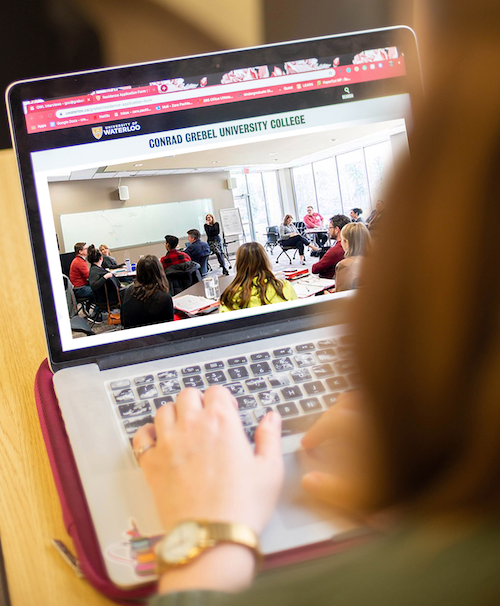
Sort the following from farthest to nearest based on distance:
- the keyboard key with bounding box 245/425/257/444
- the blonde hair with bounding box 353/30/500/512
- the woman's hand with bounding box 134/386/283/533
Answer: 1. the keyboard key with bounding box 245/425/257/444
2. the woman's hand with bounding box 134/386/283/533
3. the blonde hair with bounding box 353/30/500/512

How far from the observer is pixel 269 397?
553mm

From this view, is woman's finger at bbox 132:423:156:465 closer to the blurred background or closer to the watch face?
the watch face

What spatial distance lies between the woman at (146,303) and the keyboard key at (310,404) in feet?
0.84

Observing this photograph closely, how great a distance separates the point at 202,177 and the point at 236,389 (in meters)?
0.31

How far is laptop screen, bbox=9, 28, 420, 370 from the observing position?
25.7 inches

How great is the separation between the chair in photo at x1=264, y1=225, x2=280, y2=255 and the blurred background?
677 mm

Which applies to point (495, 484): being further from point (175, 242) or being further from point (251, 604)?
point (175, 242)

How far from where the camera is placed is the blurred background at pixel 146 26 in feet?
3.45

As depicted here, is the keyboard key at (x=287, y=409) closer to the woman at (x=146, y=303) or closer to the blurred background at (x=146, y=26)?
the woman at (x=146, y=303)

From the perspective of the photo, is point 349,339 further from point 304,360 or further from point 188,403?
point 304,360

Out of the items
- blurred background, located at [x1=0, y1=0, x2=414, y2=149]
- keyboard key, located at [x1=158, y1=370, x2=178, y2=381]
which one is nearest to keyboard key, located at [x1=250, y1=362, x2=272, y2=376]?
keyboard key, located at [x1=158, y1=370, x2=178, y2=381]

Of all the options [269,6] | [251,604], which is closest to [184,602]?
[251,604]

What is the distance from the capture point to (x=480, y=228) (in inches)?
9.1

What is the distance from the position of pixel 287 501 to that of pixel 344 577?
0.13 m
